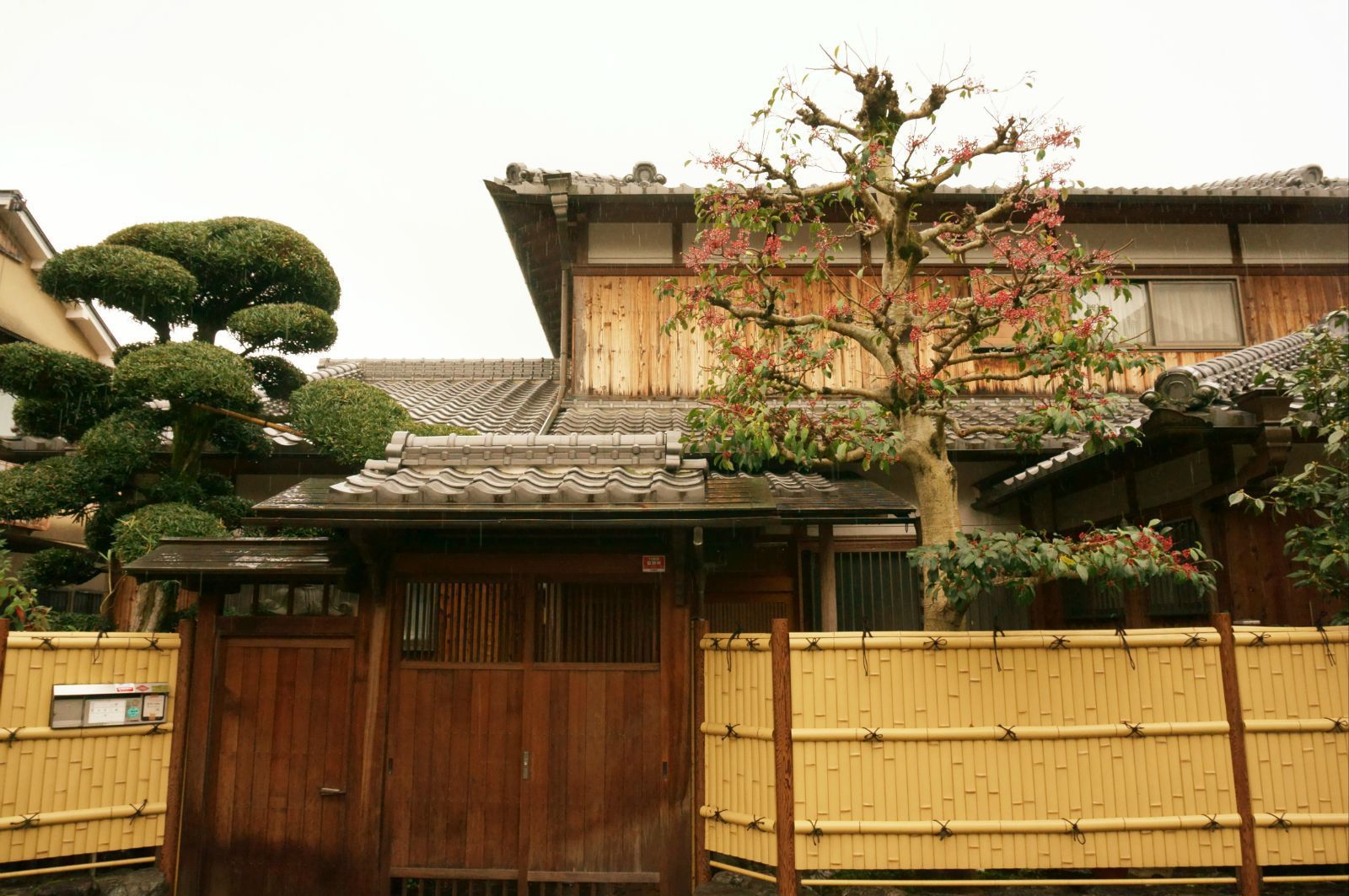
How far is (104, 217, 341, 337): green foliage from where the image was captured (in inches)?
405

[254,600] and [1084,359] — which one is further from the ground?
[1084,359]

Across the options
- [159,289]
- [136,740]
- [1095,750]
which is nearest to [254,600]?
[136,740]

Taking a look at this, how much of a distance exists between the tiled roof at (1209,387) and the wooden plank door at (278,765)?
22.5 feet

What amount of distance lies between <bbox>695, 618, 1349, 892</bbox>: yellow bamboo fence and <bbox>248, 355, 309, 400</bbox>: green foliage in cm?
742

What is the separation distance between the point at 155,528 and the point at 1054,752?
26.6 ft

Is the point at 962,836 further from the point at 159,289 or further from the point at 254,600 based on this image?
the point at 159,289

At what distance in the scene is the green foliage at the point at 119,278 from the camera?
→ 9492 millimetres

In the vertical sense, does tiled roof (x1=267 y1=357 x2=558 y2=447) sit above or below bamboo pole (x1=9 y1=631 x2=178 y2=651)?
above

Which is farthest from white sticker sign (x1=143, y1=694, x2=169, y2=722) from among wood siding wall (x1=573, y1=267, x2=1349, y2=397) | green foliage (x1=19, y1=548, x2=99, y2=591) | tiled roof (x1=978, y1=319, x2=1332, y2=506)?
tiled roof (x1=978, y1=319, x2=1332, y2=506)

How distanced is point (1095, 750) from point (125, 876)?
7.56 meters

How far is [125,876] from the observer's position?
7.05 meters

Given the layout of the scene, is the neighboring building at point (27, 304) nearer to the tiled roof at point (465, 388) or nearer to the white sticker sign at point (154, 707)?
the tiled roof at point (465, 388)

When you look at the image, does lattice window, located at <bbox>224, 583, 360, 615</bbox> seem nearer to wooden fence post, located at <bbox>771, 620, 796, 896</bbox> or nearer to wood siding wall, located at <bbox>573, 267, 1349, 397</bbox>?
wooden fence post, located at <bbox>771, 620, 796, 896</bbox>

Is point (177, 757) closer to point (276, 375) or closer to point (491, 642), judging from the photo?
point (491, 642)
